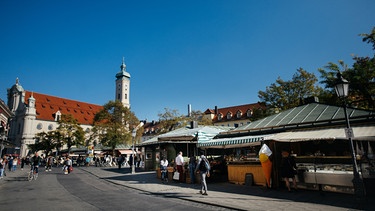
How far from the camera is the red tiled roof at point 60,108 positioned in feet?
251

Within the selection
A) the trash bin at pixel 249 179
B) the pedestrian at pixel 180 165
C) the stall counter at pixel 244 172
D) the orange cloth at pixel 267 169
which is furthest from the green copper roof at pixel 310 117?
the pedestrian at pixel 180 165

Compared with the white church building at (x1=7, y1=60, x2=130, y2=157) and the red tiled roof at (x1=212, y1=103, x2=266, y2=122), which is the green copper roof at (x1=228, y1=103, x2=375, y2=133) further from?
the white church building at (x1=7, y1=60, x2=130, y2=157)

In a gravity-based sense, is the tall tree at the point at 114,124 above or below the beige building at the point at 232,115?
below

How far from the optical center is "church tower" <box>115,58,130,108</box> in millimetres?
91625

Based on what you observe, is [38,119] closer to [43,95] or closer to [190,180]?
A: [43,95]

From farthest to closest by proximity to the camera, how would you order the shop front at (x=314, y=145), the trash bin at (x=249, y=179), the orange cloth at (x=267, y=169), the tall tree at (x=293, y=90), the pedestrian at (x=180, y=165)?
1. the tall tree at (x=293, y=90)
2. the pedestrian at (x=180, y=165)
3. the trash bin at (x=249, y=179)
4. the orange cloth at (x=267, y=169)
5. the shop front at (x=314, y=145)

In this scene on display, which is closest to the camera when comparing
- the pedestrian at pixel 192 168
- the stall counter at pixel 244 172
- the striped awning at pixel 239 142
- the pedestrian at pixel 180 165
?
the striped awning at pixel 239 142

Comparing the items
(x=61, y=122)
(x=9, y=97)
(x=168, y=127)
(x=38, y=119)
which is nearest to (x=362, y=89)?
(x=168, y=127)

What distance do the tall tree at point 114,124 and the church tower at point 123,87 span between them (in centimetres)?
3847

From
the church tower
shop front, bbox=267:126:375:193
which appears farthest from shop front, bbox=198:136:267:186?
the church tower

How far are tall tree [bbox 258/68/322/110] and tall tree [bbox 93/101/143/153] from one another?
3037 centimetres

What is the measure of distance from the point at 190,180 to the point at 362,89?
20166 millimetres

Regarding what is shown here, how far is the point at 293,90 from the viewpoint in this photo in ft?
104

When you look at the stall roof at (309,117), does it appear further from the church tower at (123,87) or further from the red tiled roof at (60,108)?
the church tower at (123,87)
